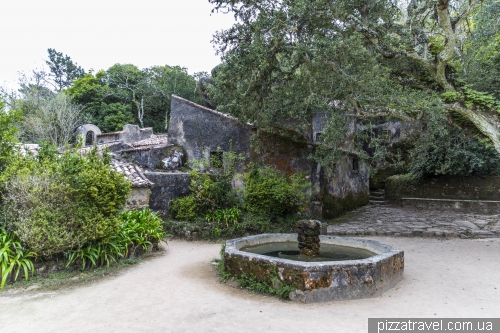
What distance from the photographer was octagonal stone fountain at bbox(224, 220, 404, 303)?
187 inches

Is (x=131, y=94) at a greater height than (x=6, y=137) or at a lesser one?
greater

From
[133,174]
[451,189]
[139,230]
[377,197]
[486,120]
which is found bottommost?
A: [139,230]

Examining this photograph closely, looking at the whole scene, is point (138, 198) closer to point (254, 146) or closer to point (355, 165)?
point (254, 146)

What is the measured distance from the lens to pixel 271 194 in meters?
10.2

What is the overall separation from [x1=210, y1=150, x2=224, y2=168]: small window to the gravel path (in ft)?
15.2

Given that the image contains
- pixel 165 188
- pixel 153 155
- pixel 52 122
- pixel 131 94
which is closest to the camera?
pixel 165 188

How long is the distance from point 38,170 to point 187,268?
357 centimetres

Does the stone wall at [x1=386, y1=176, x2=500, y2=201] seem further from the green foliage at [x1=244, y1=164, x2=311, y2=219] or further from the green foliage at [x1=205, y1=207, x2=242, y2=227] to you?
the green foliage at [x1=205, y1=207, x2=242, y2=227]

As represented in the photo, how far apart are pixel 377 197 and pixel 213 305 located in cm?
1457

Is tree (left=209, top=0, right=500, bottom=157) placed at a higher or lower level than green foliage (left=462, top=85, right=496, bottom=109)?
higher

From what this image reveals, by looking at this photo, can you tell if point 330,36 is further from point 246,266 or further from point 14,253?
point 14,253

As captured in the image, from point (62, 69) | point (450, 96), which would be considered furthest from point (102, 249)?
point (62, 69)

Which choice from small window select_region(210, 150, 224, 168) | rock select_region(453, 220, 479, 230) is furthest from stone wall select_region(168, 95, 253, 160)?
rock select_region(453, 220, 479, 230)

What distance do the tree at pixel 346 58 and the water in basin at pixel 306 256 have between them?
3.59 meters
